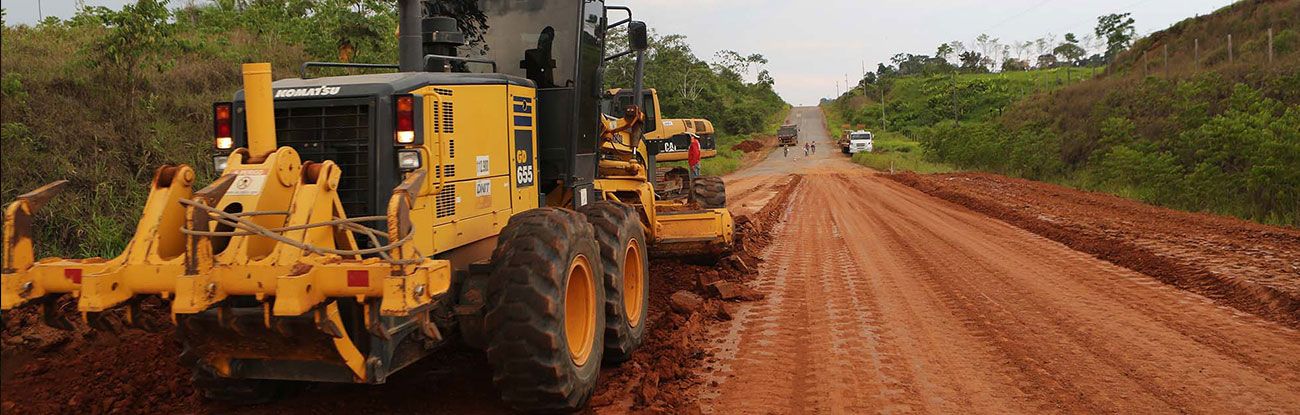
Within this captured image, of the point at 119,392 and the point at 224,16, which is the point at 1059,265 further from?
the point at 224,16

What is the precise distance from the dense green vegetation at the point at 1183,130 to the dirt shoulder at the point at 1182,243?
1.09 m

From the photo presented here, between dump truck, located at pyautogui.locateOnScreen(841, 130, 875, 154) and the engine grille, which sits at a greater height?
dump truck, located at pyautogui.locateOnScreen(841, 130, 875, 154)

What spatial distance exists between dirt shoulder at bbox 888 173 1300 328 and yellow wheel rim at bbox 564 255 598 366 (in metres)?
A: 6.04

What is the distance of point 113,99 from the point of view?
1094cm

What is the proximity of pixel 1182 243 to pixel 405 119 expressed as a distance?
10944mm

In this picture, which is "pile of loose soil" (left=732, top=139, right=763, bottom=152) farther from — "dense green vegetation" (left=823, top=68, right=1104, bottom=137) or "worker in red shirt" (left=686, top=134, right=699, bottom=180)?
"worker in red shirt" (left=686, top=134, right=699, bottom=180)

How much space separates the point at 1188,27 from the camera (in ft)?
158

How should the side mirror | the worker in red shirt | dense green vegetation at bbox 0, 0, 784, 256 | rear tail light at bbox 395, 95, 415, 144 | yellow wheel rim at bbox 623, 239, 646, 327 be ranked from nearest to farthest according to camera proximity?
rear tail light at bbox 395, 95, 415, 144 → yellow wheel rim at bbox 623, 239, 646, 327 → the side mirror → dense green vegetation at bbox 0, 0, 784, 256 → the worker in red shirt

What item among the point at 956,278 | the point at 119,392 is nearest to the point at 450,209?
the point at 119,392

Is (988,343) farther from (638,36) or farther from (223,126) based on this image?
(223,126)

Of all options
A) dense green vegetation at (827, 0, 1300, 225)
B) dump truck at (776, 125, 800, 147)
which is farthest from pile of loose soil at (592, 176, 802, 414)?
dump truck at (776, 125, 800, 147)

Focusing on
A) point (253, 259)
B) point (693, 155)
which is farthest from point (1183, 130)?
point (253, 259)

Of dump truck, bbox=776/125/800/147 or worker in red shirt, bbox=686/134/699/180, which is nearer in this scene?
worker in red shirt, bbox=686/134/699/180

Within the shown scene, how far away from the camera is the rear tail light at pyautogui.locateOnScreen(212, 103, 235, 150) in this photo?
16.4 feet
